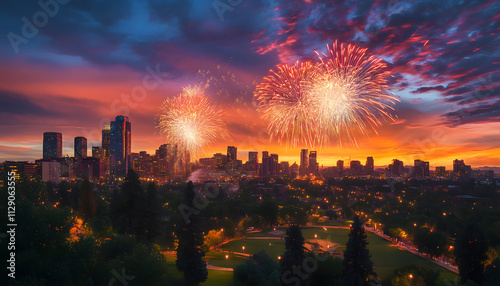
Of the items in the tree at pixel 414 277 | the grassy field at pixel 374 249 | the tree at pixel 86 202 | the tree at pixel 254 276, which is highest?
the tree at pixel 86 202

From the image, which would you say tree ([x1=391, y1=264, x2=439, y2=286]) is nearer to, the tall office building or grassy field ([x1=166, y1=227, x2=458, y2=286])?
grassy field ([x1=166, y1=227, x2=458, y2=286])

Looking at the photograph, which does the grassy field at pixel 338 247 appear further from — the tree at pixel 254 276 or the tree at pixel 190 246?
the tree at pixel 254 276

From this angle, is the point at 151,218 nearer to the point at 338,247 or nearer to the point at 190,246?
the point at 190,246

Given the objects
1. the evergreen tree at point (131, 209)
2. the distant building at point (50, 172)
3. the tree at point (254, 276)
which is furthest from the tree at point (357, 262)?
the distant building at point (50, 172)

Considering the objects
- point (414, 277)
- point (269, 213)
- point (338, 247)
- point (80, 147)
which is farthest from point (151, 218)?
point (80, 147)

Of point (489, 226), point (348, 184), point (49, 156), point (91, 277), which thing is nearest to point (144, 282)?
point (91, 277)

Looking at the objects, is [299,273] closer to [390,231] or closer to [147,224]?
[147,224]

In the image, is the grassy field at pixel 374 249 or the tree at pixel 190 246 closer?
the tree at pixel 190 246
